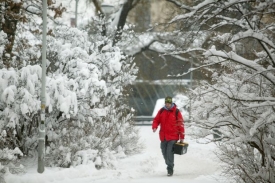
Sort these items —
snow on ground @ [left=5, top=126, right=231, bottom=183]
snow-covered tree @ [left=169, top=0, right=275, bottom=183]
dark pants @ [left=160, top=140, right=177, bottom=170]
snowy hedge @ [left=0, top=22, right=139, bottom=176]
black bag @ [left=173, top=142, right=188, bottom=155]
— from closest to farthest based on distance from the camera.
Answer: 1. snow-covered tree @ [left=169, top=0, right=275, bottom=183]
2. snow on ground @ [left=5, top=126, right=231, bottom=183]
3. snowy hedge @ [left=0, top=22, right=139, bottom=176]
4. black bag @ [left=173, top=142, right=188, bottom=155]
5. dark pants @ [left=160, top=140, right=177, bottom=170]

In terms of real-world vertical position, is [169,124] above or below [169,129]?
above

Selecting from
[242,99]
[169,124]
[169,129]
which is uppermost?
[242,99]

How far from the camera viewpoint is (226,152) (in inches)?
346

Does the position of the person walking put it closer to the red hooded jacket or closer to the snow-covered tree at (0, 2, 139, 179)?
the red hooded jacket

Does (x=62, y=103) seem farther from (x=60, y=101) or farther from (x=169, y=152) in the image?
(x=169, y=152)

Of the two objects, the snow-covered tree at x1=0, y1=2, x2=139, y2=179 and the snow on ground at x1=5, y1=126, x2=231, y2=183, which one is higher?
the snow-covered tree at x1=0, y1=2, x2=139, y2=179

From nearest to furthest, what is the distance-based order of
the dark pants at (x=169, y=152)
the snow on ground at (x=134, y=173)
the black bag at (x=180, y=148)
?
the snow on ground at (x=134, y=173), the black bag at (x=180, y=148), the dark pants at (x=169, y=152)

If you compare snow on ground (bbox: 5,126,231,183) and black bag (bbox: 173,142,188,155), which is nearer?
snow on ground (bbox: 5,126,231,183)

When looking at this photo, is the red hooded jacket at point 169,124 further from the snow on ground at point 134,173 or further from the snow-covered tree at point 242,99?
the snow-covered tree at point 242,99

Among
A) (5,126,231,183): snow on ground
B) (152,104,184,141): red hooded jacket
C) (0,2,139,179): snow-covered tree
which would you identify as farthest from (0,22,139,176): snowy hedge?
(152,104,184,141): red hooded jacket

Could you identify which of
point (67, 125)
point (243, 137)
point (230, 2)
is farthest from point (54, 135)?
point (230, 2)

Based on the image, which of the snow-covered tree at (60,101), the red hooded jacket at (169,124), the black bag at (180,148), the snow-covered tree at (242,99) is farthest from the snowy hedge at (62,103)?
the snow-covered tree at (242,99)

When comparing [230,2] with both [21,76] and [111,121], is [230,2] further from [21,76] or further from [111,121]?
[111,121]

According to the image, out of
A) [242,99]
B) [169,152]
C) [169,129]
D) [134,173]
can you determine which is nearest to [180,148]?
[169,152]
